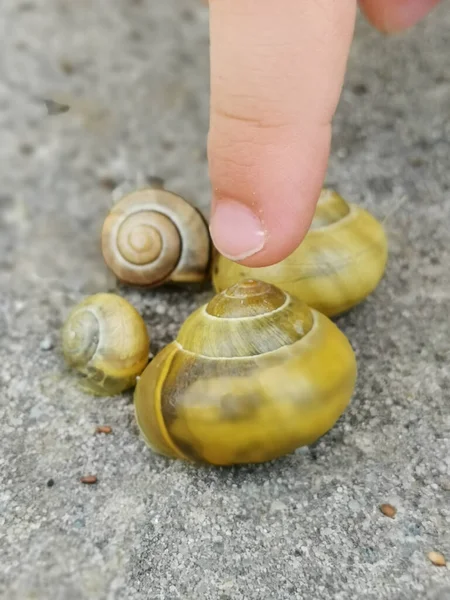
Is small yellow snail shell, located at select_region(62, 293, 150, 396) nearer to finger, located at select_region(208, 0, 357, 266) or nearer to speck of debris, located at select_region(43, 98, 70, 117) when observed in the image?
finger, located at select_region(208, 0, 357, 266)

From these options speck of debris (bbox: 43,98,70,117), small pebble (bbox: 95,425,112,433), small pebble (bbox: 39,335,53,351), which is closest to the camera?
small pebble (bbox: 95,425,112,433)

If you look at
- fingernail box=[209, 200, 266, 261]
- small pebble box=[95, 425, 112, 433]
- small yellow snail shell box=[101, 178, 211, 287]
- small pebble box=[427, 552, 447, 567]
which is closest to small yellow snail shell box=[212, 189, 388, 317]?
small yellow snail shell box=[101, 178, 211, 287]

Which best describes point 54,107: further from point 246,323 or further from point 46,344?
point 246,323

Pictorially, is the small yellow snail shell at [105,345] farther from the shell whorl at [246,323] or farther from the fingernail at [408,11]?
the fingernail at [408,11]

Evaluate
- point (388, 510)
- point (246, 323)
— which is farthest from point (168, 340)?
point (388, 510)

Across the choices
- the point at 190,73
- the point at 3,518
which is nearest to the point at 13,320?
the point at 3,518

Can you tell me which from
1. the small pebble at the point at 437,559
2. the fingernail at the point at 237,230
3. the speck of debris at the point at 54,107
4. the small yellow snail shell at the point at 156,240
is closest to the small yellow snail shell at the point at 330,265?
the small yellow snail shell at the point at 156,240
